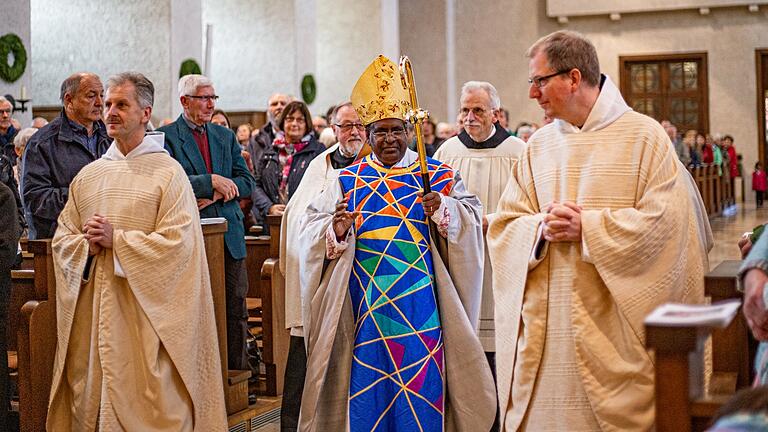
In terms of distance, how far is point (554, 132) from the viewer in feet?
11.2

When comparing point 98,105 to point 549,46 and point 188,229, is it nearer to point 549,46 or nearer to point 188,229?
point 188,229

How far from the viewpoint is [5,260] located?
4344 millimetres

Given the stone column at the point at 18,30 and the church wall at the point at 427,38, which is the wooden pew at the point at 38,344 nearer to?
the stone column at the point at 18,30

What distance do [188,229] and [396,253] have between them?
2.90 ft

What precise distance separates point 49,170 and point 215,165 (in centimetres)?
92

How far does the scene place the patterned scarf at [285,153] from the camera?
6430 millimetres

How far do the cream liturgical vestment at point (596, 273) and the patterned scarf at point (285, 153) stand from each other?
10.3 ft

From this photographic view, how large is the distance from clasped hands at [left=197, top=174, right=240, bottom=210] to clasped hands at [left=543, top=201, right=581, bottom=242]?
2.44 metres

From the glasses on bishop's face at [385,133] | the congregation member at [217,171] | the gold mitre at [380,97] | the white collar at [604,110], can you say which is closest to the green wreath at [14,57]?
the congregation member at [217,171]

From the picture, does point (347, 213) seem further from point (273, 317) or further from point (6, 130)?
point (6, 130)

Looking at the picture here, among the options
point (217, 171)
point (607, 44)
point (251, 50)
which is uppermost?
point (607, 44)

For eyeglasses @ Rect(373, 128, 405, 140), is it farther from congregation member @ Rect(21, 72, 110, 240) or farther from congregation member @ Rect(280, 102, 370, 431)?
congregation member @ Rect(21, 72, 110, 240)

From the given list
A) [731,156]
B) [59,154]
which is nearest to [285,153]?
[59,154]

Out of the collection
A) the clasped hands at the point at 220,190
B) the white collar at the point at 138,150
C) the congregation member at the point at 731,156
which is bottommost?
the clasped hands at the point at 220,190
